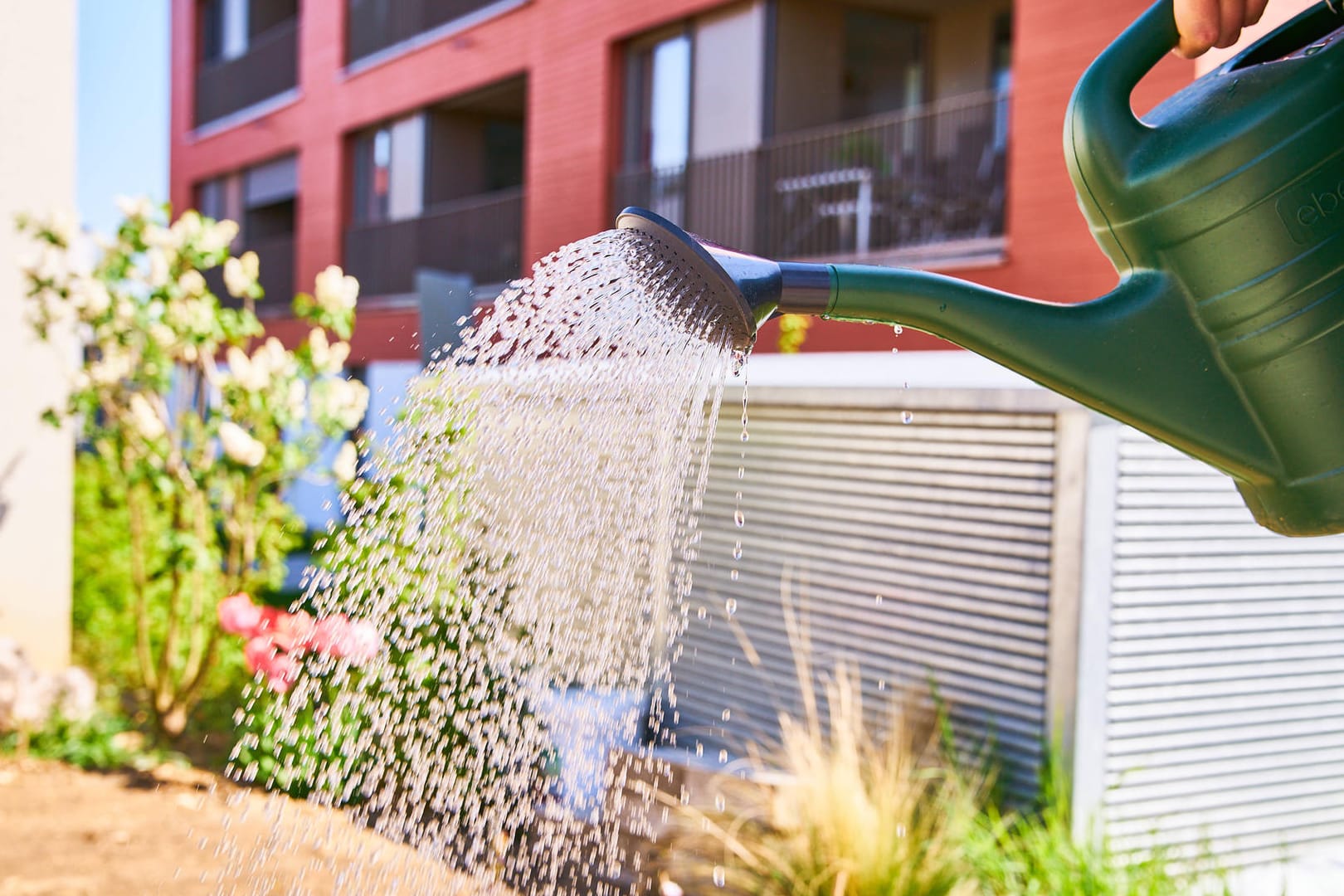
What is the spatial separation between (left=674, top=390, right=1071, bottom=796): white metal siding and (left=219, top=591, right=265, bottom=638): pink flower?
1524mm

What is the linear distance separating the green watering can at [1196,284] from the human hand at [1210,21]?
0.01 metres

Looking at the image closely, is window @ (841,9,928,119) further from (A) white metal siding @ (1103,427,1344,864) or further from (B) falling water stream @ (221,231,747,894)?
(A) white metal siding @ (1103,427,1344,864)

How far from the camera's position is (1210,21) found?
1068 mm

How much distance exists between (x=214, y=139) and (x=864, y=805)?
1878cm

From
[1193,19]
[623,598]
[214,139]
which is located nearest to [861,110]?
[623,598]

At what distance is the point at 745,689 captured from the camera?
4.85 metres

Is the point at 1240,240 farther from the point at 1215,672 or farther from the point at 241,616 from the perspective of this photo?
the point at 241,616

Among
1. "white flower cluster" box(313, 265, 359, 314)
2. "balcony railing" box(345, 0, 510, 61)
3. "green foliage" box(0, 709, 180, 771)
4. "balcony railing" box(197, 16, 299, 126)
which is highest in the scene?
"balcony railing" box(197, 16, 299, 126)

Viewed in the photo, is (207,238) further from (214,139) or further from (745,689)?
(214,139)

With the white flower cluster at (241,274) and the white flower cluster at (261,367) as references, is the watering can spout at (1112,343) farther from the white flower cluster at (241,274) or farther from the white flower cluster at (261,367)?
the white flower cluster at (241,274)

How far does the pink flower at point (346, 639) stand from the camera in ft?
11.8

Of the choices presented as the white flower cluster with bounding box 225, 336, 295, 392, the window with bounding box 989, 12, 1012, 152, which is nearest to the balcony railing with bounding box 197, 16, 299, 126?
the window with bounding box 989, 12, 1012, 152

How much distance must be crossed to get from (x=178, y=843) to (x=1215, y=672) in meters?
3.24

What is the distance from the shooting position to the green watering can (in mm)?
980
